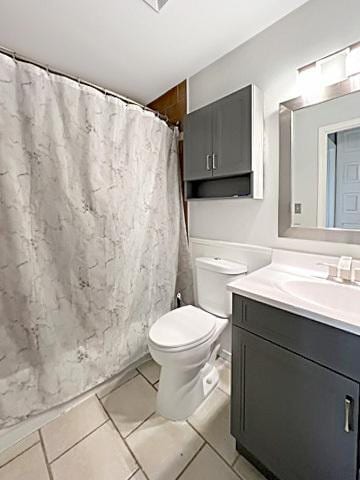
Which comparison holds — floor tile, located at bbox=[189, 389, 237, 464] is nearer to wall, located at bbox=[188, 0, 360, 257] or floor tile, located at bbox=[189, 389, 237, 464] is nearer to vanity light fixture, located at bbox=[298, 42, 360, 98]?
wall, located at bbox=[188, 0, 360, 257]

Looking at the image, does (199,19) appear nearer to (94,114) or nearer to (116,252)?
(94,114)

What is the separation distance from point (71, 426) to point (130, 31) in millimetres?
2274

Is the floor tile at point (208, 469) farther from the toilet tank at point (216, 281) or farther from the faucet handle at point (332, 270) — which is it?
the faucet handle at point (332, 270)

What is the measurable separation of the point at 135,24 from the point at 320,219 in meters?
1.47

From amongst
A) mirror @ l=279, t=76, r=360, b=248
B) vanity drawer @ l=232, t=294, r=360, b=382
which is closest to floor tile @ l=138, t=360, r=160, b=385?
vanity drawer @ l=232, t=294, r=360, b=382

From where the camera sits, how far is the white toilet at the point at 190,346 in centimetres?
127

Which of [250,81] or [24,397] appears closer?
[24,397]

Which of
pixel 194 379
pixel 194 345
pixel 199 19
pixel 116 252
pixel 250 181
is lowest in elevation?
pixel 194 379

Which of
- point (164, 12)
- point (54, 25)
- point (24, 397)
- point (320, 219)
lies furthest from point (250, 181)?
point (24, 397)

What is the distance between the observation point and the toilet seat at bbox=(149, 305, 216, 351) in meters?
1.26

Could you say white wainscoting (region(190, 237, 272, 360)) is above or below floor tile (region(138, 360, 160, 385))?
above

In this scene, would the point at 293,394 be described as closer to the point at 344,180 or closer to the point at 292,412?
the point at 292,412

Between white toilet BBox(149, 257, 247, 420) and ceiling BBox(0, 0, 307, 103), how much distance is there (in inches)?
55.7

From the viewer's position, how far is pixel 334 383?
0.76 metres
